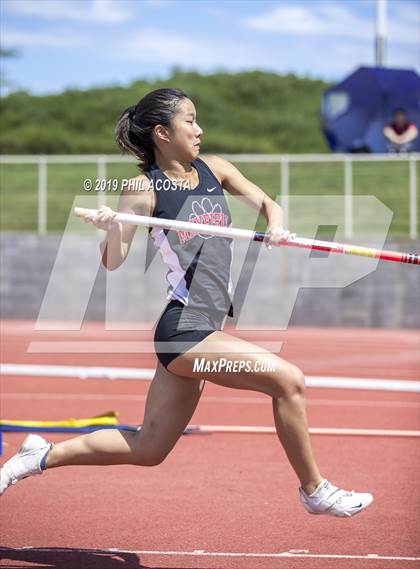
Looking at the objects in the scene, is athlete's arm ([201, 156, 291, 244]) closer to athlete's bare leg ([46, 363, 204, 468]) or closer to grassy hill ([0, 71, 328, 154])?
athlete's bare leg ([46, 363, 204, 468])

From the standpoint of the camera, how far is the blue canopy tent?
77.7 feet

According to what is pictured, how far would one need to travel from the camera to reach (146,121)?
5.28m

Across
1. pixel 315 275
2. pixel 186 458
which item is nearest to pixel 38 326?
pixel 315 275

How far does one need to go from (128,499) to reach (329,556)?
1711 millimetres

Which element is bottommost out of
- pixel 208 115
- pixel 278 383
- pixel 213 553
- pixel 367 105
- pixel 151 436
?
pixel 213 553

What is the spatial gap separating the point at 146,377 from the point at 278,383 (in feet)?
26.6

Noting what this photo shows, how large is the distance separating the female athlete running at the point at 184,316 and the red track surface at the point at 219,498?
53cm

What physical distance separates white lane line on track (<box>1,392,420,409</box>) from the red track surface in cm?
2

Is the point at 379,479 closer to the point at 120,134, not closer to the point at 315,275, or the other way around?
the point at 120,134

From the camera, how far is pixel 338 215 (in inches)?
758

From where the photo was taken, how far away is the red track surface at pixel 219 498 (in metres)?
5.44

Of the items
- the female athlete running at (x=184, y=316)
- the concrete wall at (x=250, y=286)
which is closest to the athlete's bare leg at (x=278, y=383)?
the female athlete running at (x=184, y=316)

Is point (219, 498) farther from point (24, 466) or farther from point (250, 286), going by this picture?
point (250, 286)

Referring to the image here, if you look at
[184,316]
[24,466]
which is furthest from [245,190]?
[24,466]
